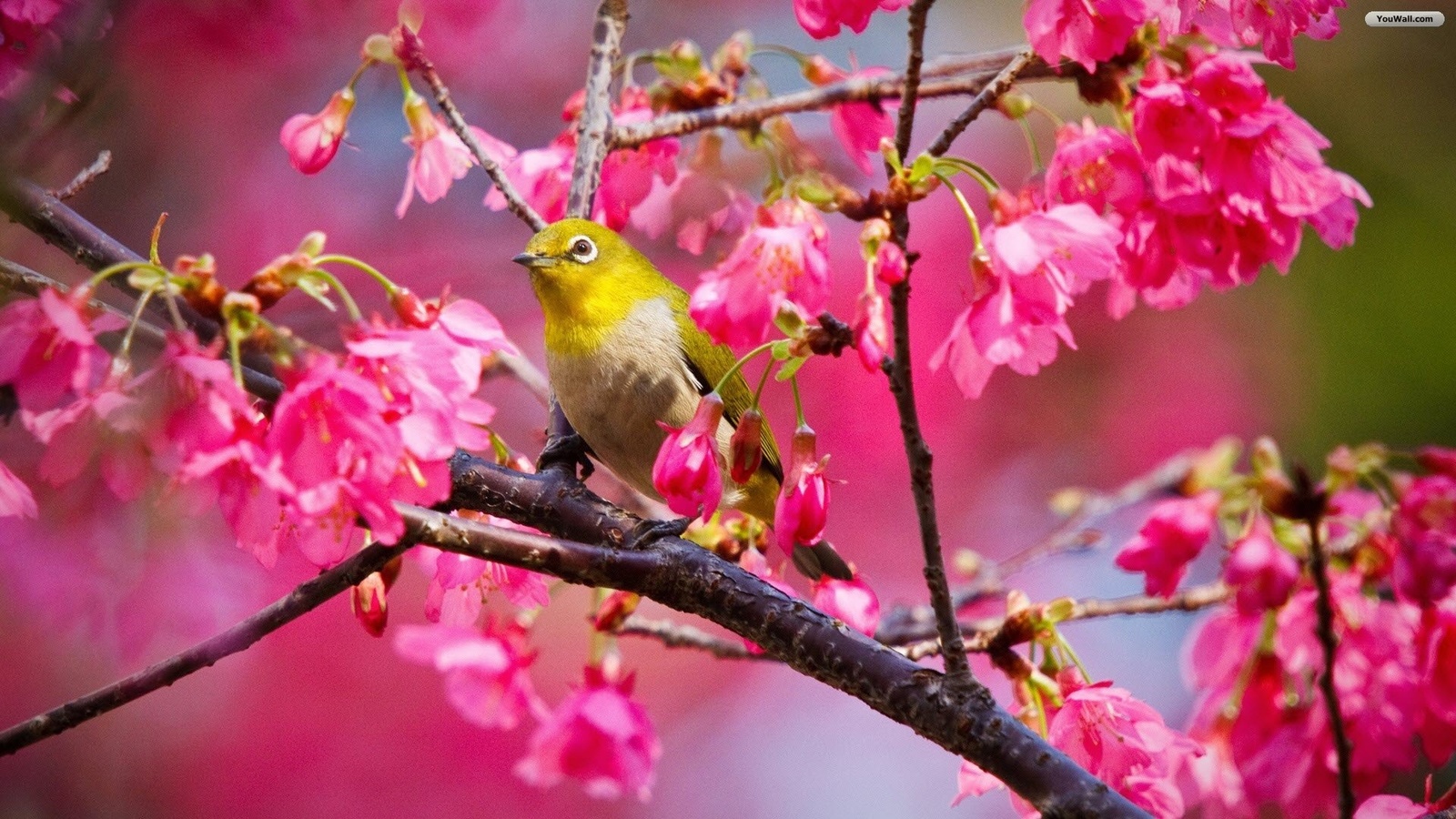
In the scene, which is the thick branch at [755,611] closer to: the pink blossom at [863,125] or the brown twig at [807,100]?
the brown twig at [807,100]

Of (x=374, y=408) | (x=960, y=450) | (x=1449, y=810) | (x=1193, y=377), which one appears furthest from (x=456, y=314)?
(x=1193, y=377)

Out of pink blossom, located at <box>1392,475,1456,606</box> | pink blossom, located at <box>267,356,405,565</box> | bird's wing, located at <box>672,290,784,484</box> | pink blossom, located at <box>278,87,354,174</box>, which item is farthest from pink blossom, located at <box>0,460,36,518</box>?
pink blossom, located at <box>1392,475,1456,606</box>

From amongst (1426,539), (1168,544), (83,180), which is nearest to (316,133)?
(83,180)

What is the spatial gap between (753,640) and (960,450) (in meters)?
3.07

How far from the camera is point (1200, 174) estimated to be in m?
1.61

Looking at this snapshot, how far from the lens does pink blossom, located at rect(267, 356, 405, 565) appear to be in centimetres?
107

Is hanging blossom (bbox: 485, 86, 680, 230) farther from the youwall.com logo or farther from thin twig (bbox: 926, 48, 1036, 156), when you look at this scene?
the youwall.com logo

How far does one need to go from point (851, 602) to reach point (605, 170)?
86cm

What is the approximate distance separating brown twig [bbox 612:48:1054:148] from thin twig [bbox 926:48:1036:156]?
1.48 feet

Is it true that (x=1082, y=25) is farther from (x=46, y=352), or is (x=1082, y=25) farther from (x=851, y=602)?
(x=46, y=352)

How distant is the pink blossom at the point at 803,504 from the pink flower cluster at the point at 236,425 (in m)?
0.39

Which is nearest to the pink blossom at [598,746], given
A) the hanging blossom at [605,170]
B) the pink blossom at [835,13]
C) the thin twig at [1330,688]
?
the hanging blossom at [605,170]

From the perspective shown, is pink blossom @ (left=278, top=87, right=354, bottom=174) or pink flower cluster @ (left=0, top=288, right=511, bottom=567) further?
pink blossom @ (left=278, top=87, right=354, bottom=174)

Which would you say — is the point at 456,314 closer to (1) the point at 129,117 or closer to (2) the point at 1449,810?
(2) the point at 1449,810
